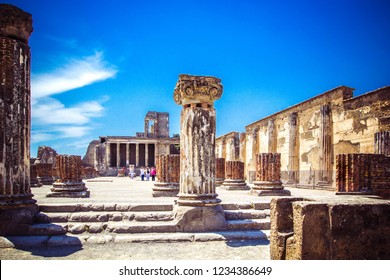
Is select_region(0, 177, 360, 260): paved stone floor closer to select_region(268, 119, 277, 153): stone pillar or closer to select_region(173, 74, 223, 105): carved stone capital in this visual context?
select_region(173, 74, 223, 105): carved stone capital

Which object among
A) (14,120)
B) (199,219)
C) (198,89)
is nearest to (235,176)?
(199,219)

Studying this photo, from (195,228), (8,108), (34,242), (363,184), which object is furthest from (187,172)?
(363,184)

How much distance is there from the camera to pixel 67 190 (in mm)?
9438

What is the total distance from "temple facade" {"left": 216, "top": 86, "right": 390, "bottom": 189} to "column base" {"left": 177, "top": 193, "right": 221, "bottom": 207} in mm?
9058

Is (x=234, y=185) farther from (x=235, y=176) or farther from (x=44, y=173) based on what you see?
(x=44, y=173)

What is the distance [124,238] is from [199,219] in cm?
160

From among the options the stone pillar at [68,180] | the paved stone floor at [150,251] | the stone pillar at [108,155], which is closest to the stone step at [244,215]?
the paved stone floor at [150,251]

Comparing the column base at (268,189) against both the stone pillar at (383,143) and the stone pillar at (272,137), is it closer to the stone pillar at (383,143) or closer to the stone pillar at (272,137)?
the stone pillar at (383,143)

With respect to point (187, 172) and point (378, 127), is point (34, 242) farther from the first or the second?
point (378, 127)

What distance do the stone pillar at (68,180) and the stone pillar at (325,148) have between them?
11.8 meters

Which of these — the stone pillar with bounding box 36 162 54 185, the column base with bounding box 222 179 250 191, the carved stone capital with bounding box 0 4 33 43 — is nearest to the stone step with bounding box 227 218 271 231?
the carved stone capital with bounding box 0 4 33 43

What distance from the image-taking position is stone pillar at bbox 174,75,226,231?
6.61 m

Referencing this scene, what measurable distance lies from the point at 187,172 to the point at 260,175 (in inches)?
168

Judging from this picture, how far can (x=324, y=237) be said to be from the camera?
3051 mm
